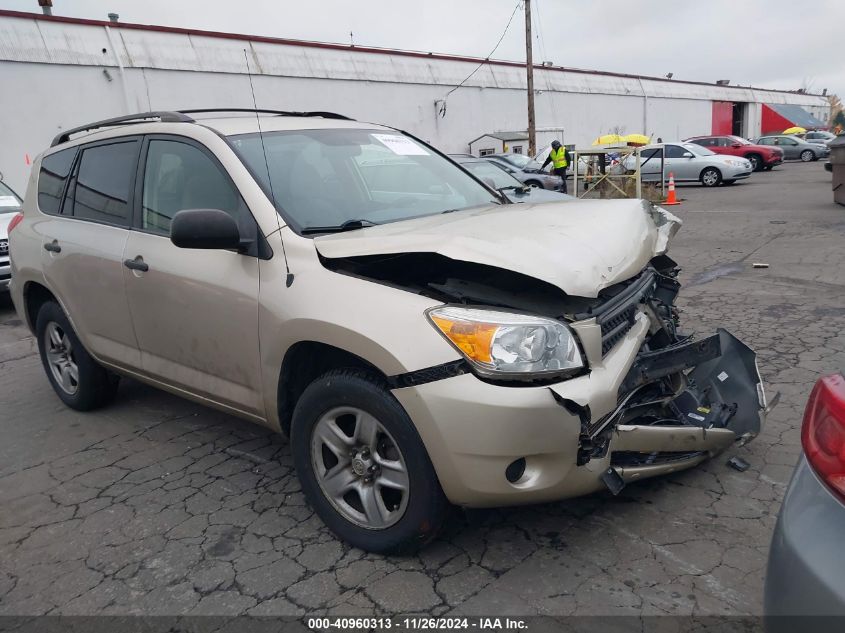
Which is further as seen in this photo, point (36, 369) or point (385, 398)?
point (36, 369)

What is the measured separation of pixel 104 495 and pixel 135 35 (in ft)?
64.8

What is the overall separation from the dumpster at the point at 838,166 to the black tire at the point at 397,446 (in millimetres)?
13793

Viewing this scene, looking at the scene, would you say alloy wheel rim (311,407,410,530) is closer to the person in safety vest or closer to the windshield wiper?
the windshield wiper

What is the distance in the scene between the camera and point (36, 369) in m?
5.80

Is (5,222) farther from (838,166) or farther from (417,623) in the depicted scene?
(838,166)

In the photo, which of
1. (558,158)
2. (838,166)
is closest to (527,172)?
(558,158)

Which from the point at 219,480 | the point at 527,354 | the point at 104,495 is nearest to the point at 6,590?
the point at 104,495

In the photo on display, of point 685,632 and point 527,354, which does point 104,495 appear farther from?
point 685,632

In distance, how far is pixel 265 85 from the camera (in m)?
22.3

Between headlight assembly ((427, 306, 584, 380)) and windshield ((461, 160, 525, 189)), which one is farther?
windshield ((461, 160, 525, 189))

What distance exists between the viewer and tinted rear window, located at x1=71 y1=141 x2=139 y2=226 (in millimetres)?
3822

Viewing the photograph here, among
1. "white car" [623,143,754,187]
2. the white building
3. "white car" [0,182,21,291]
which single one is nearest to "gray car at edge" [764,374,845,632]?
"white car" [0,182,21,291]

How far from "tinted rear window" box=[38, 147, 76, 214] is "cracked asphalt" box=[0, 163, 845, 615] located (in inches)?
57.2

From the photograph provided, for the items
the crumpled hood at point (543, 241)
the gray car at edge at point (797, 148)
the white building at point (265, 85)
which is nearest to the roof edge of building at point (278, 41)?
the white building at point (265, 85)
